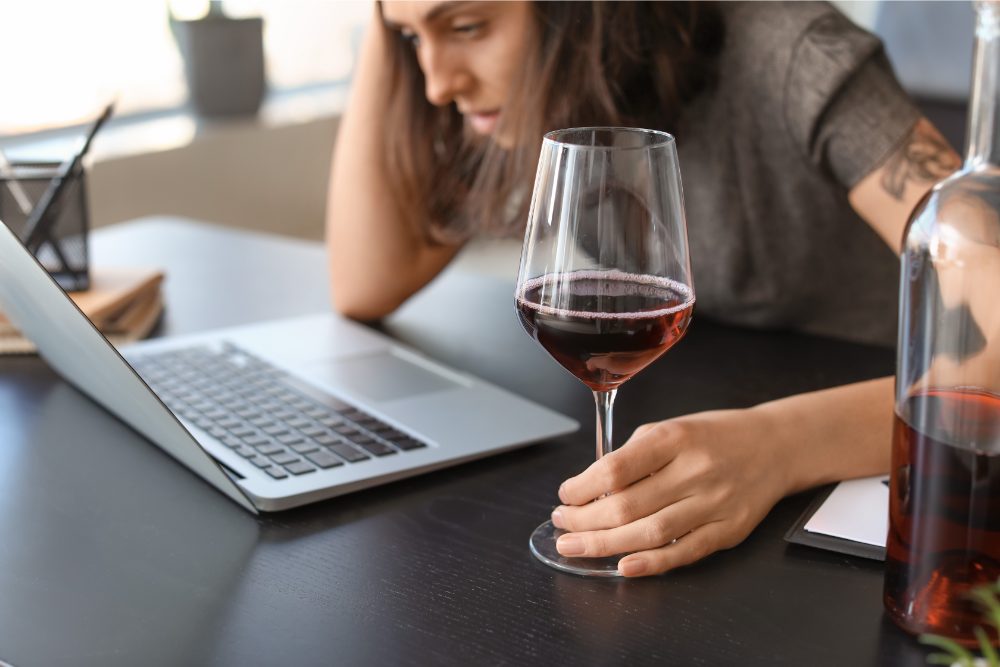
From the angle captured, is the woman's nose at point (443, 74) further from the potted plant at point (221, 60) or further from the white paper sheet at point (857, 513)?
the potted plant at point (221, 60)

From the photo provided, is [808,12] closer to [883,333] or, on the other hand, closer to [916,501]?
[883,333]

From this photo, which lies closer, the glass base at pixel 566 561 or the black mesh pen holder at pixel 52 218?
the glass base at pixel 566 561

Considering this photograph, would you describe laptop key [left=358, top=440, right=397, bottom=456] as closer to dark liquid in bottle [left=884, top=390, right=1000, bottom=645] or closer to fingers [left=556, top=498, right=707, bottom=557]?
fingers [left=556, top=498, right=707, bottom=557]

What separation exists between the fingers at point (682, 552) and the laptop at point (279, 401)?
222 mm

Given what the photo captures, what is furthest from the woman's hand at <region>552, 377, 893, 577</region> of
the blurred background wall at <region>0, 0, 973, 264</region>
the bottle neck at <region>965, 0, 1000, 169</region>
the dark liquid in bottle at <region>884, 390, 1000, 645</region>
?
the blurred background wall at <region>0, 0, 973, 264</region>

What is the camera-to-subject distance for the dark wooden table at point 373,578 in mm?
666

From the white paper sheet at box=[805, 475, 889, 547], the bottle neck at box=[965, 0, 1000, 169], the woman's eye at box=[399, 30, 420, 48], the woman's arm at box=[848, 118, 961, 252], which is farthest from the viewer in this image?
the woman's eye at box=[399, 30, 420, 48]

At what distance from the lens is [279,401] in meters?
1.05

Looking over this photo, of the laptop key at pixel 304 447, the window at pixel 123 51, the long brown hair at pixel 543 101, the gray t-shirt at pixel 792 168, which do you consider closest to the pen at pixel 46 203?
the long brown hair at pixel 543 101

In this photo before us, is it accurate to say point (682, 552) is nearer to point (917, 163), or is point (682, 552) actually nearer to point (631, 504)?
point (631, 504)

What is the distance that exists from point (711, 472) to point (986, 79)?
1.09 feet

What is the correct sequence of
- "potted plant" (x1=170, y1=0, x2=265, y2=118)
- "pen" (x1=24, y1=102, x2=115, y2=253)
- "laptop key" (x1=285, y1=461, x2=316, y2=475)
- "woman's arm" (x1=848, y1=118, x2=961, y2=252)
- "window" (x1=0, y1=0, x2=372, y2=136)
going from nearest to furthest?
"laptop key" (x1=285, y1=461, x2=316, y2=475) → "woman's arm" (x1=848, y1=118, x2=961, y2=252) → "pen" (x1=24, y1=102, x2=115, y2=253) → "window" (x1=0, y1=0, x2=372, y2=136) → "potted plant" (x1=170, y1=0, x2=265, y2=118)

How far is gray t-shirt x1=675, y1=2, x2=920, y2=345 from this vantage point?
126cm

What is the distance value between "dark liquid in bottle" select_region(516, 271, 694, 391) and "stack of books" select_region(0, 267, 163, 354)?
679mm
